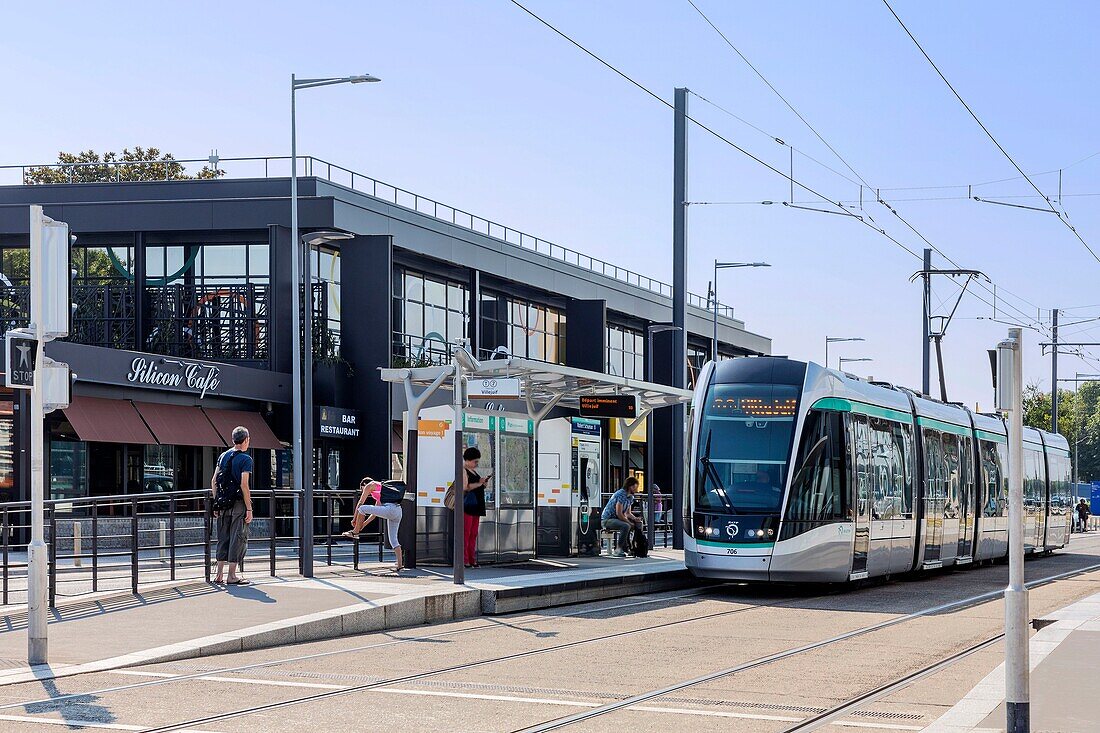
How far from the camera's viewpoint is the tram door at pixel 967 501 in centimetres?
2930

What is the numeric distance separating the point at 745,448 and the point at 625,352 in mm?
44995

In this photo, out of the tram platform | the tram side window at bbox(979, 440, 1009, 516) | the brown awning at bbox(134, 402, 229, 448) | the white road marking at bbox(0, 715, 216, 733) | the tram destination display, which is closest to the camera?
the white road marking at bbox(0, 715, 216, 733)

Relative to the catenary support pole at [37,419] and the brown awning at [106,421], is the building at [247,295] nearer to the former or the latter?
the brown awning at [106,421]

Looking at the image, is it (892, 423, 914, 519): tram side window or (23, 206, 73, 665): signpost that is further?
(892, 423, 914, 519): tram side window

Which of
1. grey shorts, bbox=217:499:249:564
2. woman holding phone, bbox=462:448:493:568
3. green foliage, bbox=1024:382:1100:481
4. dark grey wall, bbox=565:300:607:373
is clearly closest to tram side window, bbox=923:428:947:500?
woman holding phone, bbox=462:448:493:568

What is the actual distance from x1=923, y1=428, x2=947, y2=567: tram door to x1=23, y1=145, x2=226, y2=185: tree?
79.1 ft

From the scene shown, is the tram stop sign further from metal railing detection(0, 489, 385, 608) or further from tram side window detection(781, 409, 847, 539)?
tram side window detection(781, 409, 847, 539)

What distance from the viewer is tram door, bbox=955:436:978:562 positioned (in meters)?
29.3

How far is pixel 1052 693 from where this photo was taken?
33.3ft

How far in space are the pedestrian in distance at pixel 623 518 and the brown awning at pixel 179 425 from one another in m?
12.3

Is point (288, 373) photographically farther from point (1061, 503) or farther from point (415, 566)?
point (1061, 503)

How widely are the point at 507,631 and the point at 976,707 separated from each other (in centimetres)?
676

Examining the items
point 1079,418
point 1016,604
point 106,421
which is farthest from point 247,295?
point 1079,418

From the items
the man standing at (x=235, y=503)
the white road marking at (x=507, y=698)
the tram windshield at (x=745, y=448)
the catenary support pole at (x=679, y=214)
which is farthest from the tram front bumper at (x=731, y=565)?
the white road marking at (x=507, y=698)
